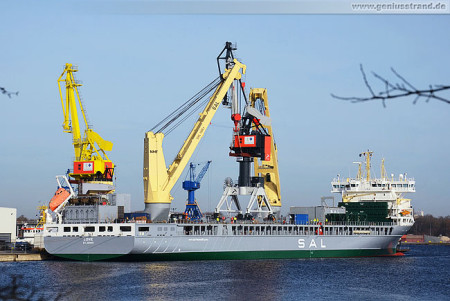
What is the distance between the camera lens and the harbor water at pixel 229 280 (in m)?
41.3

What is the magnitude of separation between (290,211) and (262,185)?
17.7 ft

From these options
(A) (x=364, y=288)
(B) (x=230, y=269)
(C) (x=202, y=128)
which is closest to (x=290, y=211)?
(C) (x=202, y=128)

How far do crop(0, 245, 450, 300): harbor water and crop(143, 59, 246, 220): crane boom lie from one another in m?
7.97

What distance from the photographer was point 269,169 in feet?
267

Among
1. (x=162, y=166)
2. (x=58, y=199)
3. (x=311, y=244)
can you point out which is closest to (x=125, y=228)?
(x=162, y=166)

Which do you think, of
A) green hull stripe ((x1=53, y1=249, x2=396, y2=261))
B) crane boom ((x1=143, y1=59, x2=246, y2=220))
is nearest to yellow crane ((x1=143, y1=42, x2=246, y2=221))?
crane boom ((x1=143, y1=59, x2=246, y2=220))

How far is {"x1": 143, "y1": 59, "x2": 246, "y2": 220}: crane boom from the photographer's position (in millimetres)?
67000

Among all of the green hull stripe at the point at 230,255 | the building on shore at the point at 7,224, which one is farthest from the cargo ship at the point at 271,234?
the building on shore at the point at 7,224

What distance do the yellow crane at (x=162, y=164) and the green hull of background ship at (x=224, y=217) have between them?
0.35 feet

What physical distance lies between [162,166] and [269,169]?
712 inches

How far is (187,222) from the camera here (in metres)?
66.2

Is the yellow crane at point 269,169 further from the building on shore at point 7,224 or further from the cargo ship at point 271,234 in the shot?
the building on shore at point 7,224

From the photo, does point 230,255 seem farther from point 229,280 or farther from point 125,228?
point 229,280

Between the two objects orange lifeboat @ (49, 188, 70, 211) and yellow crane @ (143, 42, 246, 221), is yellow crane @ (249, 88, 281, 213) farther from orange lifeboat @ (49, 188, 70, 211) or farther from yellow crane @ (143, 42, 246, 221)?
orange lifeboat @ (49, 188, 70, 211)
